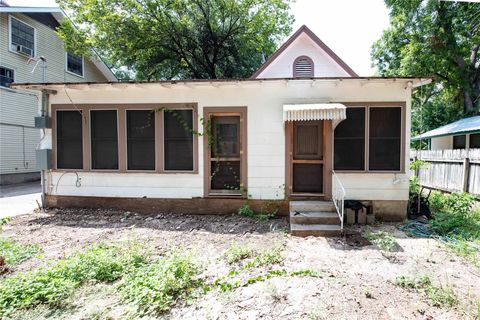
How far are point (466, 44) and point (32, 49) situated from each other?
2362 cm

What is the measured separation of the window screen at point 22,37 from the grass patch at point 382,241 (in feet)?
55.8

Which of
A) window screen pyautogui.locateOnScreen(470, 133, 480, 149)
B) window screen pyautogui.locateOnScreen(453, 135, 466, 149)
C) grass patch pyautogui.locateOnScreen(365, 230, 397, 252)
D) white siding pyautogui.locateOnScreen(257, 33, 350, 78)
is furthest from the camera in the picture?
window screen pyautogui.locateOnScreen(453, 135, 466, 149)

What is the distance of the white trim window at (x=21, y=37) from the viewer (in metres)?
12.6

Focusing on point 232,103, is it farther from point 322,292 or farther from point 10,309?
point 10,309

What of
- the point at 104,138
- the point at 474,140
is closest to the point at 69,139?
the point at 104,138

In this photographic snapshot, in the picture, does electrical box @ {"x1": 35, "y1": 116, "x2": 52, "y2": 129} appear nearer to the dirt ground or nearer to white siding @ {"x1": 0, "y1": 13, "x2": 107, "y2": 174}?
the dirt ground

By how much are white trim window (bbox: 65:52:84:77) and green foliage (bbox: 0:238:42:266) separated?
1472 cm

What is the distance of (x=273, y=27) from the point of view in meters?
16.8

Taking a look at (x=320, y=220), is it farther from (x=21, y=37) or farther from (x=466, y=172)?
(x=21, y=37)

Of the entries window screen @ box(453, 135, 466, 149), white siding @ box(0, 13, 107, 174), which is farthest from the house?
window screen @ box(453, 135, 466, 149)

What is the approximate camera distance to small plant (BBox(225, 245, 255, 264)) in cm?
388

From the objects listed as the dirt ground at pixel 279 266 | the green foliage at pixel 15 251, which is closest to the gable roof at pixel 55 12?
the dirt ground at pixel 279 266

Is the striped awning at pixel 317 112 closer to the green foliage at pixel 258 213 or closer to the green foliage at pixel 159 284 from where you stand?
the green foliage at pixel 258 213

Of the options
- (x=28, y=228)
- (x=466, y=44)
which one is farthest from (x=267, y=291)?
(x=466, y=44)
